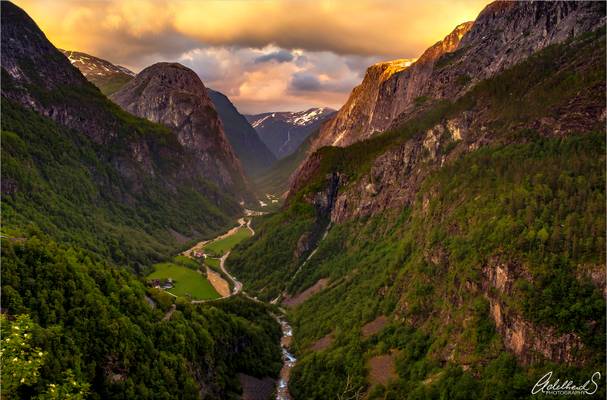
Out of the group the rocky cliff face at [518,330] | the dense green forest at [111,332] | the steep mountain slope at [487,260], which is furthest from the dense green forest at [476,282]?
the dense green forest at [111,332]

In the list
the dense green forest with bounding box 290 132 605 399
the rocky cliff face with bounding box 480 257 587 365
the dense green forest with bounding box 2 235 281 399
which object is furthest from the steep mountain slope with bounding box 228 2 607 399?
the dense green forest with bounding box 2 235 281 399

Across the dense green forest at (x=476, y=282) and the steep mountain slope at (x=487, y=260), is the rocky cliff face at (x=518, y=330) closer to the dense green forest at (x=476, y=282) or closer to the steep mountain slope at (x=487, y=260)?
the steep mountain slope at (x=487, y=260)

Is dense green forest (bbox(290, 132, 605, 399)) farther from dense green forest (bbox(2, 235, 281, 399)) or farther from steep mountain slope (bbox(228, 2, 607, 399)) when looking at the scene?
dense green forest (bbox(2, 235, 281, 399))

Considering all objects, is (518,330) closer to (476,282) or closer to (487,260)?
(476,282)

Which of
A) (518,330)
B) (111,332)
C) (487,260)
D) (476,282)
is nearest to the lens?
(111,332)

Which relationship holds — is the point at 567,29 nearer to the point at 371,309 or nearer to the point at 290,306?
the point at 371,309

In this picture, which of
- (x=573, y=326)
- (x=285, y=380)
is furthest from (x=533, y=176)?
(x=285, y=380)

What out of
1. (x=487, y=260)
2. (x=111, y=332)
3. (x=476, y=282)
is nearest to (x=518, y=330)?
(x=476, y=282)

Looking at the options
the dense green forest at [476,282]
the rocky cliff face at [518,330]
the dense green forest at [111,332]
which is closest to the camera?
the dense green forest at [111,332]
